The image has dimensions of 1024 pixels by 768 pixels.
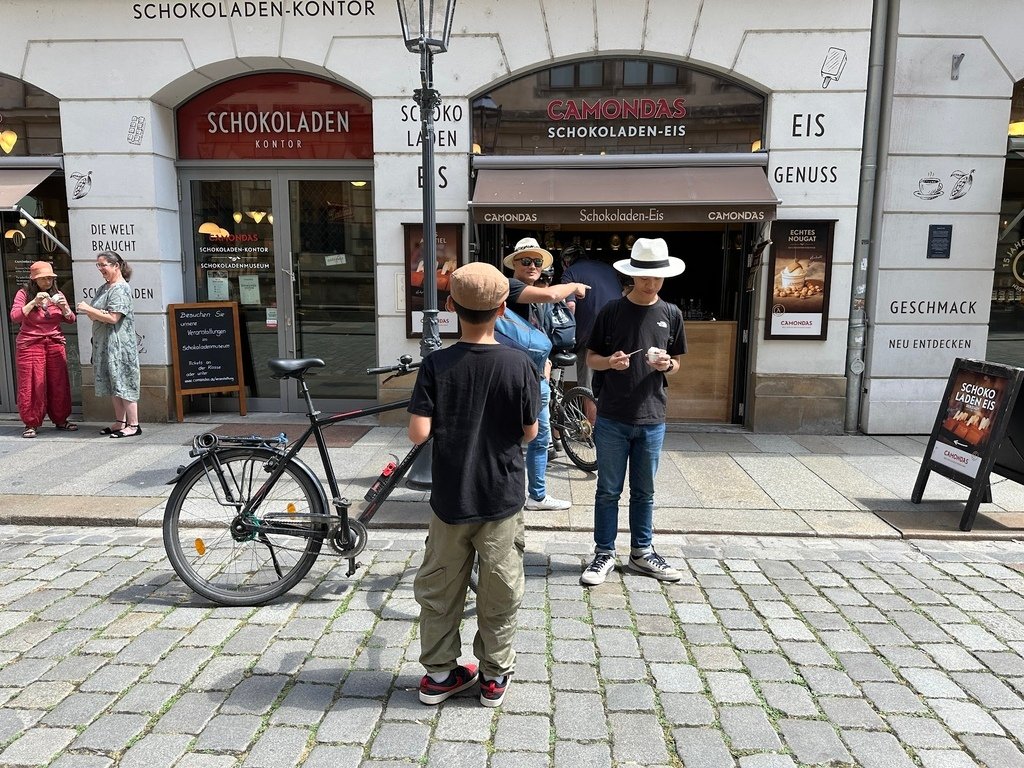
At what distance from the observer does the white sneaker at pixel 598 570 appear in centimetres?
407

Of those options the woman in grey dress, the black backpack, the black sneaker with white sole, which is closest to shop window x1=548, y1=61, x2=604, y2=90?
the black backpack

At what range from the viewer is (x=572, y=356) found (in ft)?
20.7

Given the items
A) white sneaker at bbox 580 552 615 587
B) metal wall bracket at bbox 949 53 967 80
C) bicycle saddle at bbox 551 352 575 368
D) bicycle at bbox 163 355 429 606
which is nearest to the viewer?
bicycle at bbox 163 355 429 606

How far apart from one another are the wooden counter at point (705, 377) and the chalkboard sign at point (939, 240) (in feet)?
6.92

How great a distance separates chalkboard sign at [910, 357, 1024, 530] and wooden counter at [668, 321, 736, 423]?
2823 mm

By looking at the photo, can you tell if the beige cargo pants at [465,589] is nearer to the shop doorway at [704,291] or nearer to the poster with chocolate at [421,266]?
the poster with chocolate at [421,266]

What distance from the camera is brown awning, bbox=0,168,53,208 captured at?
7.49m

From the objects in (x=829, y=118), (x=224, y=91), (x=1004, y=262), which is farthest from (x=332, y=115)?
(x=1004, y=262)

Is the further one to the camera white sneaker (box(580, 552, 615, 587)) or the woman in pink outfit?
the woman in pink outfit

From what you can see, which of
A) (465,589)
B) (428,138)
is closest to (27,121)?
(428,138)

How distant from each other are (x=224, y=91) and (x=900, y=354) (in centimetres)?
805

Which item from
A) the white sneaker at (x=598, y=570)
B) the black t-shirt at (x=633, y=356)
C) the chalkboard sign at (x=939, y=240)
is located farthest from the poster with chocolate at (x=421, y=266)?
the chalkboard sign at (x=939, y=240)

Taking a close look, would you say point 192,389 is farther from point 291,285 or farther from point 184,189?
point 184,189

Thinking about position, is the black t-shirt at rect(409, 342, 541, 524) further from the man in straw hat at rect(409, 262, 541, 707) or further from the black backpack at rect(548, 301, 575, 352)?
the black backpack at rect(548, 301, 575, 352)
